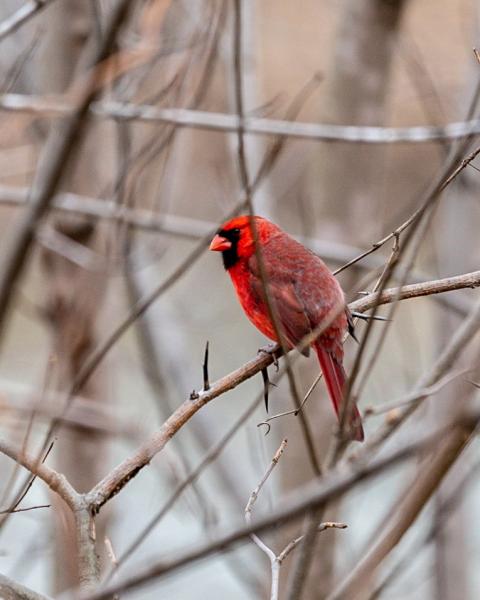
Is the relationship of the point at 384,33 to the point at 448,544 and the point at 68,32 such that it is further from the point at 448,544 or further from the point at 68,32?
the point at 448,544

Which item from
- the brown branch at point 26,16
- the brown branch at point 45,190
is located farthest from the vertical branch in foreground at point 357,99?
the brown branch at point 45,190

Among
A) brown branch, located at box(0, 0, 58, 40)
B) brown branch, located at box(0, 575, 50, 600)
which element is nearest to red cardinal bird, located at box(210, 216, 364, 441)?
brown branch, located at box(0, 0, 58, 40)

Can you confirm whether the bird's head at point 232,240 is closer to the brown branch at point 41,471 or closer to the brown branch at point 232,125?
the brown branch at point 232,125

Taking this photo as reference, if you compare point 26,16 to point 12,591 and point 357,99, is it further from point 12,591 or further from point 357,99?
point 357,99

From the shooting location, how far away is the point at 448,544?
4828mm

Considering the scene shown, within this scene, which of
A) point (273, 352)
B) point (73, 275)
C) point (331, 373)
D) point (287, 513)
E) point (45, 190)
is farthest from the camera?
point (73, 275)

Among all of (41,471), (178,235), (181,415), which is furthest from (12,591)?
(178,235)

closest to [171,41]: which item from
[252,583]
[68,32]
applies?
[68,32]

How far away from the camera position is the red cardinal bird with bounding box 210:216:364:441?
2787 millimetres

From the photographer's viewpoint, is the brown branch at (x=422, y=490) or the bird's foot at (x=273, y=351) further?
the bird's foot at (x=273, y=351)

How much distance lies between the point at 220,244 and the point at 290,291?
0.36 m

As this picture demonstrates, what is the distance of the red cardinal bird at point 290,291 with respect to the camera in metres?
2.79

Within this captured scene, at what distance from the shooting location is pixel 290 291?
3039 millimetres

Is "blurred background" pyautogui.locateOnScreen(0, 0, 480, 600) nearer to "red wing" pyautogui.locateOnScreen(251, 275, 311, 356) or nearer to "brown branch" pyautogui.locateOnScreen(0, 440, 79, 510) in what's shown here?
"red wing" pyautogui.locateOnScreen(251, 275, 311, 356)
